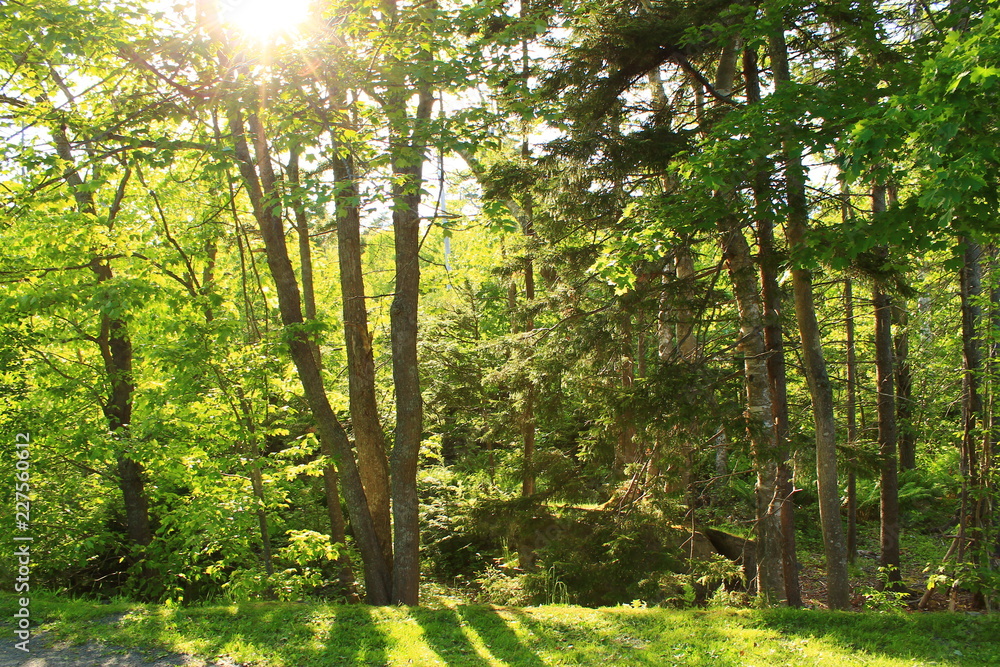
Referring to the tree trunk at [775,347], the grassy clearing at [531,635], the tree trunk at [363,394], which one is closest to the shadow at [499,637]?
the grassy clearing at [531,635]

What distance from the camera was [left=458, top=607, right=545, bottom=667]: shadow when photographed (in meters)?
5.24

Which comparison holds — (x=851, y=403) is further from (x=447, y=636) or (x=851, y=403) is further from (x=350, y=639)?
(x=350, y=639)

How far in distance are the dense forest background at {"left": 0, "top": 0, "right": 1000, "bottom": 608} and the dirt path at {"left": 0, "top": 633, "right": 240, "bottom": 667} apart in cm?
226

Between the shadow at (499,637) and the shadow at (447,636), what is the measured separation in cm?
14

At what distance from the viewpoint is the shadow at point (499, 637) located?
17.2ft

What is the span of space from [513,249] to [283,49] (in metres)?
6.55

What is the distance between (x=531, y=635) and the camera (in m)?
5.85

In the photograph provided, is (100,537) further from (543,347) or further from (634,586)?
(634,586)

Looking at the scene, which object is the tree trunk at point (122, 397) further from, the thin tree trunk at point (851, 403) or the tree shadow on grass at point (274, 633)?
the thin tree trunk at point (851, 403)

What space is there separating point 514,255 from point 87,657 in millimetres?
8312

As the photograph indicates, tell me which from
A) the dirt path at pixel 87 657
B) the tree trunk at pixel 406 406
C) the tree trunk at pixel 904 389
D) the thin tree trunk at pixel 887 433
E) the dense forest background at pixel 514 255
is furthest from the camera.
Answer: the thin tree trunk at pixel 887 433

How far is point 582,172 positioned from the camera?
759cm

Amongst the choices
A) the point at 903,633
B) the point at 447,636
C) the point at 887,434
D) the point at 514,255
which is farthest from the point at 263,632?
the point at 887,434

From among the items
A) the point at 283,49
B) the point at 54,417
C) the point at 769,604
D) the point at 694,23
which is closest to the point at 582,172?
the point at 694,23
